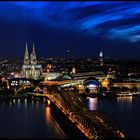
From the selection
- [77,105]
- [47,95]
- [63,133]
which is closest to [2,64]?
[47,95]

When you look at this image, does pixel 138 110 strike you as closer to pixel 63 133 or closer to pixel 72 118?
pixel 72 118

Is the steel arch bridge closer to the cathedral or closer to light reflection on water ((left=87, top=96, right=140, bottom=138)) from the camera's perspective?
light reflection on water ((left=87, top=96, right=140, bottom=138))

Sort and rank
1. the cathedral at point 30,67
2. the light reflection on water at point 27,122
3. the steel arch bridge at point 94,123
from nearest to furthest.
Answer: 1. the steel arch bridge at point 94,123
2. the light reflection on water at point 27,122
3. the cathedral at point 30,67

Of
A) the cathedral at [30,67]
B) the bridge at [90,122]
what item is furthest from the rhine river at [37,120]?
the cathedral at [30,67]

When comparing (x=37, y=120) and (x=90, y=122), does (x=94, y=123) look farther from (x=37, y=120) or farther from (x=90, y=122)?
(x=37, y=120)

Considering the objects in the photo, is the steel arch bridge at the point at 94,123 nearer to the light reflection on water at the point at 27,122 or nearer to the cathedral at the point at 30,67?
the light reflection on water at the point at 27,122

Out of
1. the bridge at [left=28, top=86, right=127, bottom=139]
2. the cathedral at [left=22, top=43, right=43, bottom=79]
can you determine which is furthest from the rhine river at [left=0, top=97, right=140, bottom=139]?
the cathedral at [left=22, top=43, right=43, bottom=79]

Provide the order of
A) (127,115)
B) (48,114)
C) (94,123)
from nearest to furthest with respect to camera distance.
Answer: (94,123)
(127,115)
(48,114)

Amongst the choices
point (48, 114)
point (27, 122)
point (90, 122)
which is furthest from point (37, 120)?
point (90, 122)
